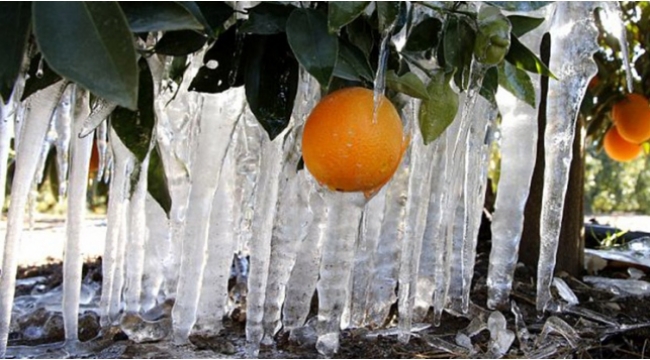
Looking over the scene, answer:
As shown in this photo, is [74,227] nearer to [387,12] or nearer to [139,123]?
[139,123]

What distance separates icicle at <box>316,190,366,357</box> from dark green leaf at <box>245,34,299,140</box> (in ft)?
0.79

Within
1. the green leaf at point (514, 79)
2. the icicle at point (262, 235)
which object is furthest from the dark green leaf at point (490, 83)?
the icicle at point (262, 235)

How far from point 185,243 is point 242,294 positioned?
1.33ft

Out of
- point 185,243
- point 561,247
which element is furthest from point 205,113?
point 561,247

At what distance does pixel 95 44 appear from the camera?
0.35 meters

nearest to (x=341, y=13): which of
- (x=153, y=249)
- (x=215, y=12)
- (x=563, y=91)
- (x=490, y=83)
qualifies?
(x=215, y=12)

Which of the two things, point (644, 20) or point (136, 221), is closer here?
point (136, 221)

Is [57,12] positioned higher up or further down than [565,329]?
higher up

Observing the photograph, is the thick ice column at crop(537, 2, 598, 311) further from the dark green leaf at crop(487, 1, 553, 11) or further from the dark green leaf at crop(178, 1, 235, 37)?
the dark green leaf at crop(178, 1, 235, 37)

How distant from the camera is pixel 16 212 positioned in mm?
654

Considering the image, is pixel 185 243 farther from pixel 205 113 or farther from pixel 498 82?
pixel 498 82

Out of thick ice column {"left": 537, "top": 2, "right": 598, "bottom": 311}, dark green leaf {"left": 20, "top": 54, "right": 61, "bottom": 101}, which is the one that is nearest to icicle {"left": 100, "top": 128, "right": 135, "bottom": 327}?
dark green leaf {"left": 20, "top": 54, "right": 61, "bottom": 101}

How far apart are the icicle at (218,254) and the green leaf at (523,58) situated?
1.19ft

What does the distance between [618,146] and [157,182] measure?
1.13 meters
